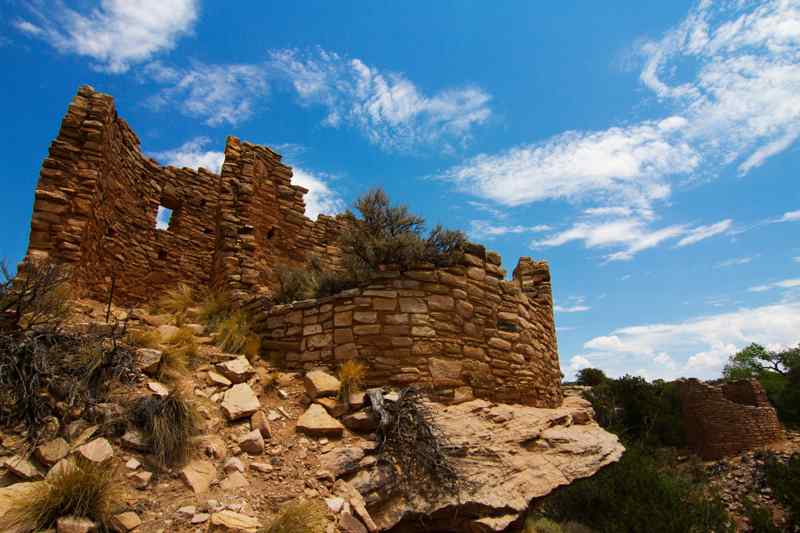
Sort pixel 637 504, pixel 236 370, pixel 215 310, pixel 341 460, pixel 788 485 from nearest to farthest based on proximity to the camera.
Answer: pixel 341 460 < pixel 236 370 < pixel 215 310 < pixel 637 504 < pixel 788 485

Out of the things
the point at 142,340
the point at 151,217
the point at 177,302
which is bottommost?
the point at 142,340

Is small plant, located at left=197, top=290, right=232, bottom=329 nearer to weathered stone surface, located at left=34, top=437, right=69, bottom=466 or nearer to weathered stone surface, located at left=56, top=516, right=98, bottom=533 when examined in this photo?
weathered stone surface, located at left=34, top=437, right=69, bottom=466

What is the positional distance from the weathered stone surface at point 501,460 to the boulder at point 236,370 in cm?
191

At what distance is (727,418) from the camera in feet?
58.7

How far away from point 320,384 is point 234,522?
7.65 feet

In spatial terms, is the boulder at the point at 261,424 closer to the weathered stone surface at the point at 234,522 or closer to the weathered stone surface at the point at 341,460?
the weathered stone surface at the point at 341,460

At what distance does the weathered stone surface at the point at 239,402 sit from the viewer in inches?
193

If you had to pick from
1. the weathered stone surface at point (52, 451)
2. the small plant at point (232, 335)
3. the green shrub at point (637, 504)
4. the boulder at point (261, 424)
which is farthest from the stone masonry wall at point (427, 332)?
the green shrub at point (637, 504)

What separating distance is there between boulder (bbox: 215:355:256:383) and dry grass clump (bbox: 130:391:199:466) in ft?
3.53

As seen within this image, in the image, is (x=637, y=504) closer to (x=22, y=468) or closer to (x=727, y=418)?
(x=727, y=418)

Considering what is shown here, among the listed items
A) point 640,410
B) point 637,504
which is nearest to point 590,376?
point 640,410

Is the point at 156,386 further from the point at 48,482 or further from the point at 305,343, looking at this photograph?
the point at 305,343

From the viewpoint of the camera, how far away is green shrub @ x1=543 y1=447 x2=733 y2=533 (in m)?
10.4

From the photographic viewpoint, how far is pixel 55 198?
7.38 metres
